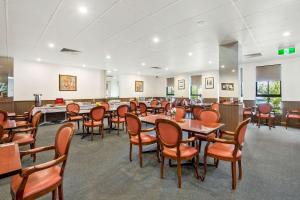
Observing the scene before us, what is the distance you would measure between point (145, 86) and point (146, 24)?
29.8 feet

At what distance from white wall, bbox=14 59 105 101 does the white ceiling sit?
6.32ft

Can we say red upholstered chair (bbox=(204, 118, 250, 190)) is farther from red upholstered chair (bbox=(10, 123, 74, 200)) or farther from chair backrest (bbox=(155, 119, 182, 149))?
red upholstered chair (bbox=(10, 123, 74, 200))

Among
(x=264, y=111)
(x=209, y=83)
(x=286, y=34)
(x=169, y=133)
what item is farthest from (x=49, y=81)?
(x=264, y=111)

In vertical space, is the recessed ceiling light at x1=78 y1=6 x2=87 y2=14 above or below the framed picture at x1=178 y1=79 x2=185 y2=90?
above

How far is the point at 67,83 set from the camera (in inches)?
321

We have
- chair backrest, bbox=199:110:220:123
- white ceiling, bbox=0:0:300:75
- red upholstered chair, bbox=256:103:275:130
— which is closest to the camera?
white ceiling, bbox=0:0:300:75

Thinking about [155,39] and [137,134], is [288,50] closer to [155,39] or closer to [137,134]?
[155,39]

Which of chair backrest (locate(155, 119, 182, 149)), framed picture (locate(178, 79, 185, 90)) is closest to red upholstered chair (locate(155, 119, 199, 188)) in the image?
chair backrest (locate(155, 119, 182, 149))

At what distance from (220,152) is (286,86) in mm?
6506

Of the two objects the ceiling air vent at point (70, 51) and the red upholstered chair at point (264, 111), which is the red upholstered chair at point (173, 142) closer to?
the ceiling air vent at point (70, 51)

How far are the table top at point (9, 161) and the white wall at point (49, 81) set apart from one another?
668cm

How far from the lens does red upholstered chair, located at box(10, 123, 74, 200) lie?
1.36 meters

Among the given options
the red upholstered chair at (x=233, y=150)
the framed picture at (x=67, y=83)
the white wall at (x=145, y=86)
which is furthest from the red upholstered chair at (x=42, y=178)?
the white wall at (x=145, y=86)

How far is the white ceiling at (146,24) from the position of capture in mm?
2701
